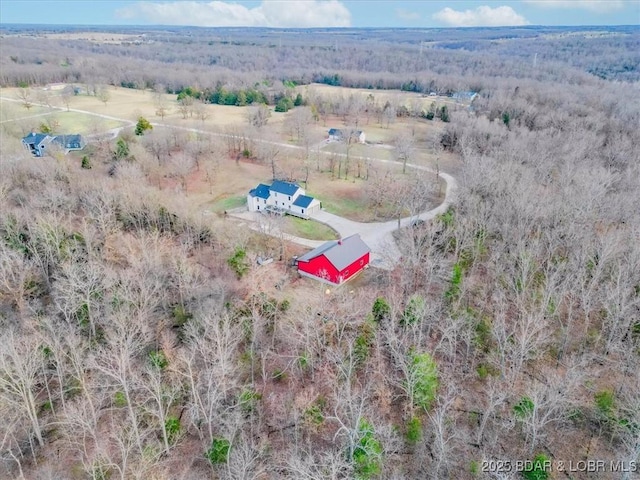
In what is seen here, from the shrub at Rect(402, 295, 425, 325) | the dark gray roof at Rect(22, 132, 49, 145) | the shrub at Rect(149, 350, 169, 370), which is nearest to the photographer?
the shrub at Rect(149, 350, 169, 370)

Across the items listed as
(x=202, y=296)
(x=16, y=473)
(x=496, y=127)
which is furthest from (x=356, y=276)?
(x=496, y=127)

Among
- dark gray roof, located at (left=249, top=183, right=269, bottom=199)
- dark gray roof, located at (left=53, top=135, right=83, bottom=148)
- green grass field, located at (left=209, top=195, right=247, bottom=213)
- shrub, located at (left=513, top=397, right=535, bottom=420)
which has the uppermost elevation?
dark gray roof, located at (left=53, top=135, right=83, bottom=148)

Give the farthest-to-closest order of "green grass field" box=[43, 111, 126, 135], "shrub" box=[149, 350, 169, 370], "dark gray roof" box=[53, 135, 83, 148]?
"green grass field" box=[43, 111, 126, 135] → "dark gray roof" box=[53, 135, 83, 148] → "shrub" box=[149, 350, 169, 370]

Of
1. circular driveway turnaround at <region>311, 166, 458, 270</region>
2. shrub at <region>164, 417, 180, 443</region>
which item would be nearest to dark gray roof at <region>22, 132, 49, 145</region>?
circular driveway turnaround at <region>311, 166, 458, 270</region>

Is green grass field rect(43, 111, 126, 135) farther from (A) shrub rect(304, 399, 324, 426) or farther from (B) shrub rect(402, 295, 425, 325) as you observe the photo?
(A) shrub rect(304, 399, 324, 426)

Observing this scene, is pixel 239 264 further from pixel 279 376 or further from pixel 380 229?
pixel 380 229

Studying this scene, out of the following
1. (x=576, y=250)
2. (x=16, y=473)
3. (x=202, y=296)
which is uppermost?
(x=576, y=250)

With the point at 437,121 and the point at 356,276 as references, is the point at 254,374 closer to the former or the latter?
the point at 356,276
